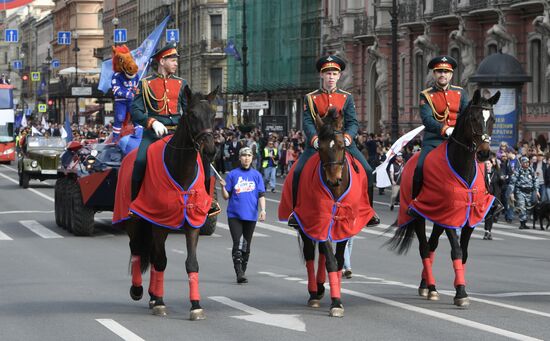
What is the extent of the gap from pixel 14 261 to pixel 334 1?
160ft

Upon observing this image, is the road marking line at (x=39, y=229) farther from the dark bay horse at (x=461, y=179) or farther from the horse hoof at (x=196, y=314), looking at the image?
the horse hoof at (x=196, y=314)

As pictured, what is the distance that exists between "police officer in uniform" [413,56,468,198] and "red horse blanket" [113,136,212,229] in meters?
2.52

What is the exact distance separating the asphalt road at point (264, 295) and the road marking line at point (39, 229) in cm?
15

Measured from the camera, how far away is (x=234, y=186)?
18359mm

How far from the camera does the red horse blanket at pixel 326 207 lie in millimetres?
13422

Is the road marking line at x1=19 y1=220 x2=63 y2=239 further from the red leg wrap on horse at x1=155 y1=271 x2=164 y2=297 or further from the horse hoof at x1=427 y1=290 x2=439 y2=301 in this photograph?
the horse hoof at x1=427 y1=290 x2=439 y2=301

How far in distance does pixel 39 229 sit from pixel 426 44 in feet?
92.1

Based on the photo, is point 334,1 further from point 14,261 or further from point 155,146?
point 155,146

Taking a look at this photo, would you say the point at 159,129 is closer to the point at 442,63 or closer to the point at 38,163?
the point at 442,63

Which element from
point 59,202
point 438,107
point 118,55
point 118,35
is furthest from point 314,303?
point 118,35

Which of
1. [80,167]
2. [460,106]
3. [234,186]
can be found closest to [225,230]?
[80,167]

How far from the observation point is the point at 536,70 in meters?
45.5

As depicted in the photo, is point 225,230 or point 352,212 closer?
point 352,212

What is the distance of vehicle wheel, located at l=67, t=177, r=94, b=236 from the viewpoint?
25.8m
